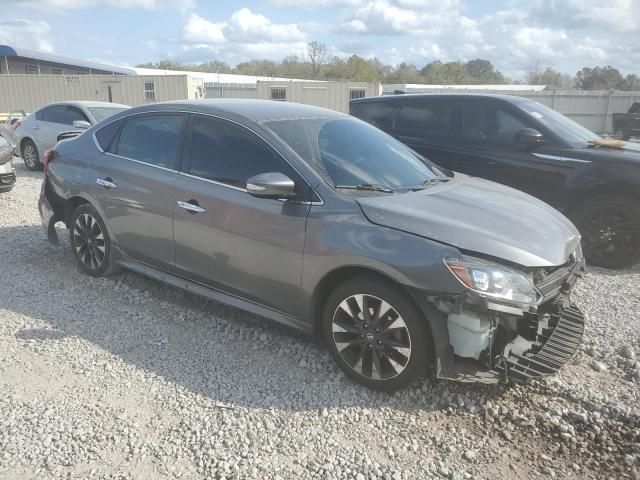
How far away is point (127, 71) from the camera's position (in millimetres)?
41812

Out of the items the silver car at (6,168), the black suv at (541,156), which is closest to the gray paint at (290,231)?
the black suv at (541,156)

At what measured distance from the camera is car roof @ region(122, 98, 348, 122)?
3.95 m

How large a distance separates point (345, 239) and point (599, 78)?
62.8m

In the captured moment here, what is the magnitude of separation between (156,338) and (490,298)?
2452 millimetres

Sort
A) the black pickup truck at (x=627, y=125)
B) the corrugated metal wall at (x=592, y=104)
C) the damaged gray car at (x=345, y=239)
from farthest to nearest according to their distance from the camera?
1. the corrugated metal wall at (x=592, y=104)
2. the black pickup truck at (x=627, y=125)
3. the damaged gray car at (x=345, y=239)

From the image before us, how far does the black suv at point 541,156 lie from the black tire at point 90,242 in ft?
13.3

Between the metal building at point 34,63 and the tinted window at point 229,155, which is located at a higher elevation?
the metal building at point 34,63

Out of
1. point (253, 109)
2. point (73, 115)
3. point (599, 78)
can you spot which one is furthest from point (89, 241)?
point (599, 78)

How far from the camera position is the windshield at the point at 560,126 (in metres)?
6.10

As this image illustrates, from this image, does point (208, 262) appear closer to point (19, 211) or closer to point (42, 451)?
point (42, 451)

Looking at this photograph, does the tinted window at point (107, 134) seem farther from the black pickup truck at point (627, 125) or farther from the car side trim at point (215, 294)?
the black pickup truck at point (627, 125)

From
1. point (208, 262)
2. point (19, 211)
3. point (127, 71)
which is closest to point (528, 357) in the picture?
point (208, 262)

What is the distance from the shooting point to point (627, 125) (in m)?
24.0

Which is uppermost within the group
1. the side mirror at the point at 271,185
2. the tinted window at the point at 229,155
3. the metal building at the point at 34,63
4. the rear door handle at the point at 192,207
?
the metal building at the point at 34,63
